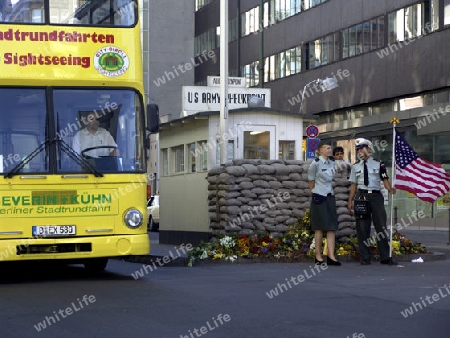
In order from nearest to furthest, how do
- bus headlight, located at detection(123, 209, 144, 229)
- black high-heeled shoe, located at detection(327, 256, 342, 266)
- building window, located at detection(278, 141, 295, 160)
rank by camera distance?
bus headlight, located at detection(123, 209, 144, 229), black high-heeled shoe, located at detection(327, 256, 342, 266), building window, located at detection(278, 141, 295, 160)

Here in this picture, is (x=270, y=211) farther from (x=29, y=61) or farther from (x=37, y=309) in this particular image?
(x=37, y=309)

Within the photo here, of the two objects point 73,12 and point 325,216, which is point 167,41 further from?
point 73,12

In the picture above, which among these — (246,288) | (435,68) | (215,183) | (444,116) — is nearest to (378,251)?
(215,183)

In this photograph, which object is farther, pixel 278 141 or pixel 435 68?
pixel 435 68

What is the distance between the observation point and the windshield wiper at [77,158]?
1314 cm

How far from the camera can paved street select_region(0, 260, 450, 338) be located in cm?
859

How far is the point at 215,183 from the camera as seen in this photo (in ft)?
63.7

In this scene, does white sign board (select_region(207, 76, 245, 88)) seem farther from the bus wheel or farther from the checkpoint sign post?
the bus wheel

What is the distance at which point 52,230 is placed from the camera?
1296cm

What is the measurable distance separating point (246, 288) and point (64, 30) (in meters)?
4.41

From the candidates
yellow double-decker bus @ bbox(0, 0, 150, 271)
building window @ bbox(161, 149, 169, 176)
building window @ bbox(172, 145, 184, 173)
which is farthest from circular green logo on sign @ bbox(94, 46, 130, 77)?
building window @ bbox(161, 149, 169, 176)

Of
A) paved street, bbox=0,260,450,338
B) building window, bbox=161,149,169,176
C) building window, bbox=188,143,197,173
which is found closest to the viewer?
paved street, bbox=0,260,450,338

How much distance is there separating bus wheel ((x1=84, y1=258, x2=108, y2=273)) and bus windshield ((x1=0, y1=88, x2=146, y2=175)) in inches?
87.4

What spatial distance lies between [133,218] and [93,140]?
1193 millimetres
